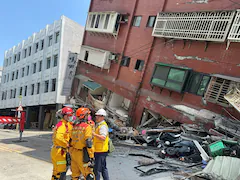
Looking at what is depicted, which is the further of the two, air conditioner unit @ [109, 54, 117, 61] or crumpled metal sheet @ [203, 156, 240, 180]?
air conditioner unit @ [109, 54, 117, 61]

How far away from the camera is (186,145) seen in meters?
7.91

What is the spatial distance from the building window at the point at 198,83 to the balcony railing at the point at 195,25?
1911mm

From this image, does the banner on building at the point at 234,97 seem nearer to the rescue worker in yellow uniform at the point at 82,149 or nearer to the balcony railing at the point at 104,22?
the rescue worker in yellow uniform at the point at 82,149

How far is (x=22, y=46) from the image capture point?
2914 centimetres

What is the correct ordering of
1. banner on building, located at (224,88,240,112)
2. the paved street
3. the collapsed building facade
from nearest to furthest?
1. the paved street
2. banner on building, located at (224,88,240,112)
3. the collapsed building facade

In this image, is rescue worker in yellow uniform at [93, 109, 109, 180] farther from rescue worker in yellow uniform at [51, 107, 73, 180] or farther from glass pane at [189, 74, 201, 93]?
glass pane at [189, 74, 201, 93]

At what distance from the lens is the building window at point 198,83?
10172 mm

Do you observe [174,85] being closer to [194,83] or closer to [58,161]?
[194,83]

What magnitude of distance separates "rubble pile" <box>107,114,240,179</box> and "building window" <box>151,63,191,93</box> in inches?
81.1

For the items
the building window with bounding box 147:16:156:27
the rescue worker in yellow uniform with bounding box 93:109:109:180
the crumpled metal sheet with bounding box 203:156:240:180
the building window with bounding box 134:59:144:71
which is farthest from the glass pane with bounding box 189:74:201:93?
the rescue worker in yellow uniform with bounding box 93:109:109:180

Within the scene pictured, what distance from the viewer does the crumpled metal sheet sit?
495cm

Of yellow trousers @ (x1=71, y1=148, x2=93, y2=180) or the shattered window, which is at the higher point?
the shattered window

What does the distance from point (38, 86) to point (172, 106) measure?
60.4 feet

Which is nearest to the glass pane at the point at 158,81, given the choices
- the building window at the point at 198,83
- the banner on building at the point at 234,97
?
the building window at the point at 198,83
